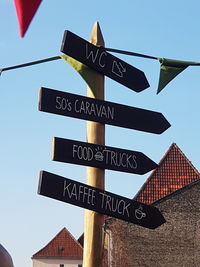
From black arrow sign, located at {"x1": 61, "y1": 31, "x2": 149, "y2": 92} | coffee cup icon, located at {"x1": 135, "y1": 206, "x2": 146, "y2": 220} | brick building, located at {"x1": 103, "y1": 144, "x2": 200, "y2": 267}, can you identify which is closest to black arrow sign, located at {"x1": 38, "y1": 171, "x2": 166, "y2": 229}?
coffee cup icon, located at {"x1": 135, "y1": 206, "x2": 146, "y2": 220}

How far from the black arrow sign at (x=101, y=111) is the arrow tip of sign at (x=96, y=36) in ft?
2.28

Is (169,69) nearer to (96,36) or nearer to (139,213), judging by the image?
(96,36)

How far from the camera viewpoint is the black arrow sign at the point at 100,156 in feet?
17.5

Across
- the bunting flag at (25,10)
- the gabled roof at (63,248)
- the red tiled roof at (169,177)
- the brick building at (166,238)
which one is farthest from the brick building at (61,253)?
the bunting flag at (25,10)

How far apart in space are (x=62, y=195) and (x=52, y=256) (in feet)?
147

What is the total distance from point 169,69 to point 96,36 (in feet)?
2.83

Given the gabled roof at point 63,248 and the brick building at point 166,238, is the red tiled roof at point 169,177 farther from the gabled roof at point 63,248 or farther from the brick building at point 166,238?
the gabled roof at point 63,248

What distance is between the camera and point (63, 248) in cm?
4806

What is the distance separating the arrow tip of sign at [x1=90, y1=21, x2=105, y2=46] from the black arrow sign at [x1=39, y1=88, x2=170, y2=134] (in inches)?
27.3

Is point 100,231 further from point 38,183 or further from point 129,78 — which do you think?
point 129,78

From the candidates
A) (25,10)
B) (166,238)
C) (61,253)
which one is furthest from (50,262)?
(25,10)

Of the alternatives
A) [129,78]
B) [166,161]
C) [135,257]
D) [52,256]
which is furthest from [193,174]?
[52,256]

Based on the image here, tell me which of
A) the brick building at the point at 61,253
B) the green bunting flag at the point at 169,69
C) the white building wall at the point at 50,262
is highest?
the brick building at the point at 61,253

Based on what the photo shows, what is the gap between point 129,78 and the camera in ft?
19.3
